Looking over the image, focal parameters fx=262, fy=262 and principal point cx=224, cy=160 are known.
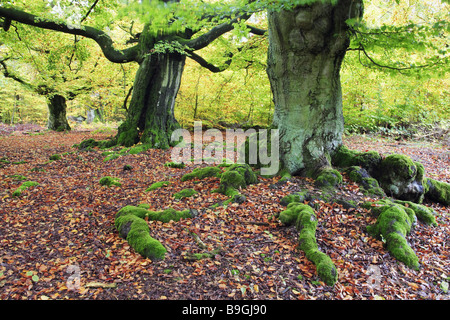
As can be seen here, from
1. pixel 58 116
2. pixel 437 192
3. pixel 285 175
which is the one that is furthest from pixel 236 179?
pixel 58 116

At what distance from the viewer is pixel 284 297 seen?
2.89 metres

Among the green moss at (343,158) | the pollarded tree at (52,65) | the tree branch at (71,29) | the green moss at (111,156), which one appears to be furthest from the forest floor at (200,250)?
the pollarded tree at (52,65)

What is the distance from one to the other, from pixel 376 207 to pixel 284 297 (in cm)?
259

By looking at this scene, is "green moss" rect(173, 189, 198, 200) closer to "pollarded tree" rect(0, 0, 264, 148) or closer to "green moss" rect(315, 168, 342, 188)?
"green moss" rect(315, 168, 342, 188)

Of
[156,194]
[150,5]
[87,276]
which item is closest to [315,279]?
[87,276]

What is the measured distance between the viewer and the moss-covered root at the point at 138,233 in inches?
137

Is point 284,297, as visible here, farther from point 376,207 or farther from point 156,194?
point 156,194

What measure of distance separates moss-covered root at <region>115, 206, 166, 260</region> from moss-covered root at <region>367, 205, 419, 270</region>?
10.6 ft

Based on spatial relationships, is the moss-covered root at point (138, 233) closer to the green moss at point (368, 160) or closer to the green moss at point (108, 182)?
the green moss at point (108, 182)

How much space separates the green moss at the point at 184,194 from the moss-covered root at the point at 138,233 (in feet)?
2.86

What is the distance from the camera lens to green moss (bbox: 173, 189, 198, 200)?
5.32 meters

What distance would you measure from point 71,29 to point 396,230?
415 inches

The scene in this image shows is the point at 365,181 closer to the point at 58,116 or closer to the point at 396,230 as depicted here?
the point at 396,230

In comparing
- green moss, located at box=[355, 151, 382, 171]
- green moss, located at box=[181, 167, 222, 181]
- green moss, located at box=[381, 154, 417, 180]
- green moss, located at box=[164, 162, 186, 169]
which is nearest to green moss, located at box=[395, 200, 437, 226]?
green moss, located at box=[381, 154, 417, 180]
